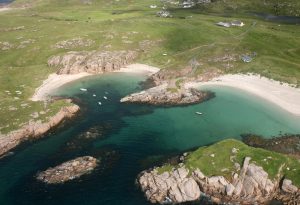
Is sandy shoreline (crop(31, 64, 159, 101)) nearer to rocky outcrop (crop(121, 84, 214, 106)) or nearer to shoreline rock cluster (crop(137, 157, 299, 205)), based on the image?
rocky outcrop (crop(121, 84, 214, 106))

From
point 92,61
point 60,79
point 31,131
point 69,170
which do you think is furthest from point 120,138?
point 92,61

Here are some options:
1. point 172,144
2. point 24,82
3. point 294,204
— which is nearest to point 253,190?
point 294,204

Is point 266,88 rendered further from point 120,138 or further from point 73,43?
point 73,43

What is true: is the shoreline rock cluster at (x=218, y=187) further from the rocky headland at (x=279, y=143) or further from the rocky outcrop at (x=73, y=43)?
the rocky outcrop at (x=73, y=43)

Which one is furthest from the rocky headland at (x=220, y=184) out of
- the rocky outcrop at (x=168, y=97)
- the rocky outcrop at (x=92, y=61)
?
the rocky outcrop at (x=92, y=61)

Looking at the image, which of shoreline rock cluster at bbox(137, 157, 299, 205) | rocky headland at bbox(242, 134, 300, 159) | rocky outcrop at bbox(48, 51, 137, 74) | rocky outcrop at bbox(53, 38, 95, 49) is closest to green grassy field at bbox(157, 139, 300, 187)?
shoreline rock cluster at bbox(137, 157, 299, 205)
